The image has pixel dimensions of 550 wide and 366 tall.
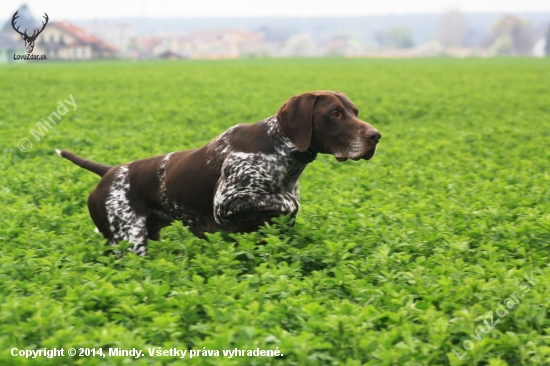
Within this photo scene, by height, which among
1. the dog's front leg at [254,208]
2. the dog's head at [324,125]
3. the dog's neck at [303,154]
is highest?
the dog's head at [324,125]

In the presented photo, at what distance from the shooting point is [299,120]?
6074mm

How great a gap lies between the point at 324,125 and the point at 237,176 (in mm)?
814

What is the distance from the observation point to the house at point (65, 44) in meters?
73.4

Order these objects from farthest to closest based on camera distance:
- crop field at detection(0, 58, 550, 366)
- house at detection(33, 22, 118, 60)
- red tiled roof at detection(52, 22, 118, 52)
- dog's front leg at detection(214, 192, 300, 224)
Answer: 1. red tiled roof at detection(52, 22, 118, 52)
2. house at detection(33, 22, 118, 60)
3. dog's front leg at detection(214, 192, 300, 224)
4. crop field at detection(0, 58, 550, 366)

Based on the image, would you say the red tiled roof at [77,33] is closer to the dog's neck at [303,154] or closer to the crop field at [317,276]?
the crop field at [317,276]

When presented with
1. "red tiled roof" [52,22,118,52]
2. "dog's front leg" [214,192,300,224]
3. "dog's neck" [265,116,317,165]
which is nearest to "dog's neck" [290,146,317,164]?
"dog's neck" [265,116,317,165]

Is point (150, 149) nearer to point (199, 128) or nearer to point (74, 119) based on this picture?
point (199, 128)

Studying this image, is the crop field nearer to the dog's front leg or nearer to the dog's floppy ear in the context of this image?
the dog's front leg

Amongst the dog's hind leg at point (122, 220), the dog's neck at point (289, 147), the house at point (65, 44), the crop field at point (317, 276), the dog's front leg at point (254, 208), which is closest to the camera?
the crop field at point (317, 276)

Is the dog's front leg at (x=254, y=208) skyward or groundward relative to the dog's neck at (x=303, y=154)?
groundward

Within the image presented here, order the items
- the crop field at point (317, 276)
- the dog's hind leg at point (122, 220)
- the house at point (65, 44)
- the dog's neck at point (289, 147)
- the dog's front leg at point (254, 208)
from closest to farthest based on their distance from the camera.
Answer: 1. the crop field at point (317, 276)
2. the dog's front leg at point (254, 208)
3. the dog's neck at point (289, 147)
4. the dog's hind leg at point (122, 220)
5. the house at point (65, 44)

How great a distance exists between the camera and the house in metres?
73.4

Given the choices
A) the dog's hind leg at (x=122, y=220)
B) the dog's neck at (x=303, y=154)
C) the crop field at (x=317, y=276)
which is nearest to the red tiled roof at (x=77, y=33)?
the crop field at (x=317, y=276)

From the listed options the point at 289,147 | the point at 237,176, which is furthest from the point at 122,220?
the point at 289,147
